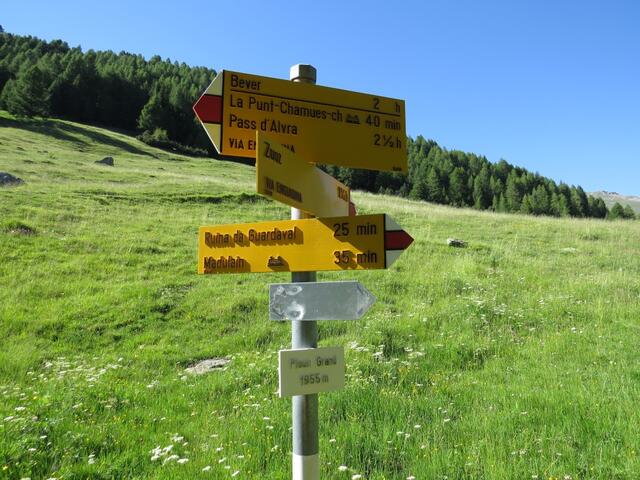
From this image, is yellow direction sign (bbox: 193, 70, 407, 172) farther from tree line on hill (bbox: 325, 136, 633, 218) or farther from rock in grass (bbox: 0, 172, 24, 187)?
tree line on hill (bbox: 325, 136, 633, 218)

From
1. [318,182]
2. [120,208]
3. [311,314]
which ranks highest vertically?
[120,208]

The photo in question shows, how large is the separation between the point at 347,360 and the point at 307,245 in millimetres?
4144

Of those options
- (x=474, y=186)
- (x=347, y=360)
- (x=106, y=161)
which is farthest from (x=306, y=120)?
(x=474, y=186)

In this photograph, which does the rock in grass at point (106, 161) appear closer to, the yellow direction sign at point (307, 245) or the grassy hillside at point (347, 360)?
the grassy hillside at point (347, 360)

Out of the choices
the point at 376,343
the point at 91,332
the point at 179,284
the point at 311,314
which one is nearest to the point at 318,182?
the point at 311,314

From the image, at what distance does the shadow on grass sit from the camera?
195 feet

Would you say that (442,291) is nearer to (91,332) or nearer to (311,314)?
(91,332)

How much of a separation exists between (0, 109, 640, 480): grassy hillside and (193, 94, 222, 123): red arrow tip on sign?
9.08 feet

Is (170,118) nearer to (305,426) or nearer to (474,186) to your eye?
(474,186)

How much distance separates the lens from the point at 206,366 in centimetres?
752

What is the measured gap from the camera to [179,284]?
1230 centimetres

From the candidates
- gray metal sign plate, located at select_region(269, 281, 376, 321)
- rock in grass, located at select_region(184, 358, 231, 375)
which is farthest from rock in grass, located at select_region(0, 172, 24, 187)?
gray metal sign plate, located at select_region(269, 281, 376, 321)

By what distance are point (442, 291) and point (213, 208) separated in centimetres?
1527

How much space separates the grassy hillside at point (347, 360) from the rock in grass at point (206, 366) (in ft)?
0.69
